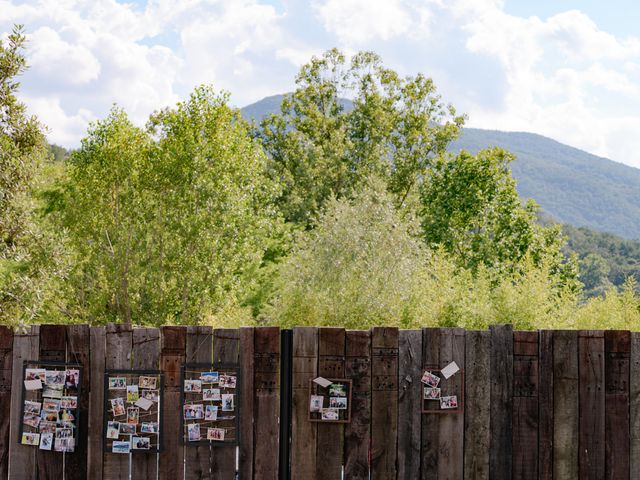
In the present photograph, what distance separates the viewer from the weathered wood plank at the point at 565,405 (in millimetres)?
6254

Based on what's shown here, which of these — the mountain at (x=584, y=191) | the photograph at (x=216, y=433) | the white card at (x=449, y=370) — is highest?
the mountain at (x=584, y=191)

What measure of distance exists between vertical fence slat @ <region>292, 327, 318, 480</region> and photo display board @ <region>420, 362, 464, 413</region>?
0.90 m

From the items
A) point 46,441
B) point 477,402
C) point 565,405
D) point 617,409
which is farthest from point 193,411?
point 617,409

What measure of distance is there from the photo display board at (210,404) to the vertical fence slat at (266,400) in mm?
152

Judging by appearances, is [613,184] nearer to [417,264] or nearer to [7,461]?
[417,264]

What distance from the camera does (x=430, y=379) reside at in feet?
20.4

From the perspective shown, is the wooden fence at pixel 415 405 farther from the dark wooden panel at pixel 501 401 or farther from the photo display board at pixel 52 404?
the photo display board at pixel 52 404

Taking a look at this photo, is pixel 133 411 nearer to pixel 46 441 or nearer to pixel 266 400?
pixel 46 441

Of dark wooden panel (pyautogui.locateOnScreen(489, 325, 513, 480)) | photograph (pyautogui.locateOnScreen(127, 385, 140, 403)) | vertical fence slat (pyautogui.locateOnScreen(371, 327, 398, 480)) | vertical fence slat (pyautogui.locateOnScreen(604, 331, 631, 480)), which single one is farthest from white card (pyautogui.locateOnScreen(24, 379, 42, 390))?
vertical fence slat (pyautogui.locateOnScreen(604, 331, 631, 480))

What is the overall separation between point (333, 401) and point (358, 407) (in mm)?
209

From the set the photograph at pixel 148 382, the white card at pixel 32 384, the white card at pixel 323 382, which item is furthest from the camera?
the white card at pixel 32 384

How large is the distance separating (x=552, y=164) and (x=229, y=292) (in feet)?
592

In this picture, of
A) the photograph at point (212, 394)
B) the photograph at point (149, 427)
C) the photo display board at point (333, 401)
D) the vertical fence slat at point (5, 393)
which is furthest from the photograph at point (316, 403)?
the vertical fence slat at point (5, 393)

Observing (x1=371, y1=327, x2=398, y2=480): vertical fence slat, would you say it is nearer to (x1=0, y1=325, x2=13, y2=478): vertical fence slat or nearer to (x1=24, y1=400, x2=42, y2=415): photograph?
(x1=24, y1=400, x2=42, y2=415): photograph
